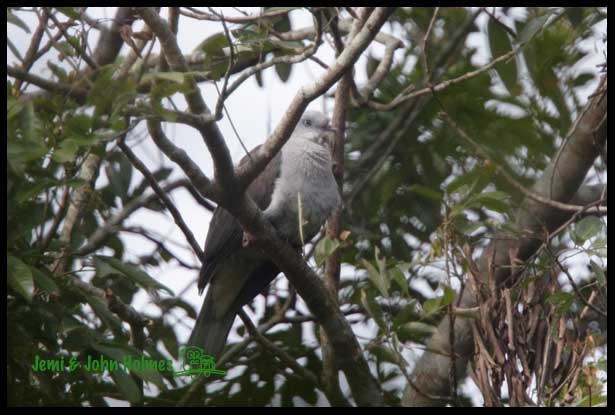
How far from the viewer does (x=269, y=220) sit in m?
4.27

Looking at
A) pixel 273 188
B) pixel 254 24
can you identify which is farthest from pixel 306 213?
pixel 254 24

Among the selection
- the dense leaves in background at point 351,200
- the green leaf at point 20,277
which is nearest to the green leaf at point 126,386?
the dense leaves in background at point 351,200

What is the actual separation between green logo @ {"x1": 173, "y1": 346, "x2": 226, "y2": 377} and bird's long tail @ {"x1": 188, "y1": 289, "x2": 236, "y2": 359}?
0.38 feet

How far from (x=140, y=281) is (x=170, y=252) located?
3.66ft

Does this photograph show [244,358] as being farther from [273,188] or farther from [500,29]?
[500,29]

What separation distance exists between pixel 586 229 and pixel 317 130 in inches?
69.0

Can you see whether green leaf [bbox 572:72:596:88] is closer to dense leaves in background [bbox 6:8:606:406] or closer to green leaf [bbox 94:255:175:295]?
dense leaves in background [bbox 6:8:606:406]

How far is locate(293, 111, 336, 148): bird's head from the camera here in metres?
4.63

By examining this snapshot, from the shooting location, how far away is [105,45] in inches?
178

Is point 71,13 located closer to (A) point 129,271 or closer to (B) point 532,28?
(A) point 129,271

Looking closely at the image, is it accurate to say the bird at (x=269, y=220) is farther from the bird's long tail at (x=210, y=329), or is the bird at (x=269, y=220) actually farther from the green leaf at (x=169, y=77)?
the green leaf at (x=169, y=77)

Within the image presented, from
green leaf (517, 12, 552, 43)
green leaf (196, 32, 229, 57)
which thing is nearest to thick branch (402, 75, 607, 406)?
green leaf (517, 12, 552, 43)

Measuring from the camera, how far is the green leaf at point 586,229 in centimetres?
326

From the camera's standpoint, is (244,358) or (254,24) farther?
(244,358)
